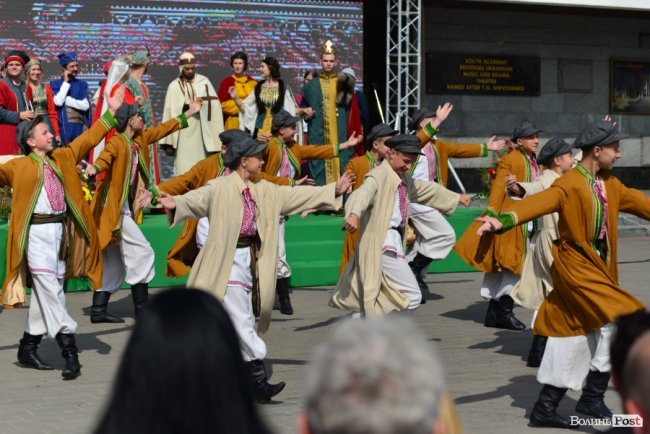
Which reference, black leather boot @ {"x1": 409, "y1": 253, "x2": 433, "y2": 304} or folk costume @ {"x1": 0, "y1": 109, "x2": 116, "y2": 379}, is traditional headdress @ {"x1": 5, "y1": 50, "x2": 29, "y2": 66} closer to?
black leather boot @ {"x1": 409, "y1": 253, "x2": 433, "y2": 304}

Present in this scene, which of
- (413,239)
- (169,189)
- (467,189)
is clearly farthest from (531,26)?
(169,189)

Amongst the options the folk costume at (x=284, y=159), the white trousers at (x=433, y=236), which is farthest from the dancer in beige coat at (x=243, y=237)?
the white trousers at (x=433, y=236)

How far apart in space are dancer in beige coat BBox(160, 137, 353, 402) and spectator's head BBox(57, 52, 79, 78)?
7513 mm

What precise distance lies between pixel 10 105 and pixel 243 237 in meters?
6.82

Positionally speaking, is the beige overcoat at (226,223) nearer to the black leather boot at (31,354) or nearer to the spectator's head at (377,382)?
the black leather boot at (31,354)

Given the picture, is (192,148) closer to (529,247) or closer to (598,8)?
(529,247)

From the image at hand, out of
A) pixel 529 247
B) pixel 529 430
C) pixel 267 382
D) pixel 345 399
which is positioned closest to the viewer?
pixel 345 399

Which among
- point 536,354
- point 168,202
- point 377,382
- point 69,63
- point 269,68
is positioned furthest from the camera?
point 69,63

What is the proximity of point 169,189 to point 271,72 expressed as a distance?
558cm

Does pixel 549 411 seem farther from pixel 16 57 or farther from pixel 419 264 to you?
pixel 16 57

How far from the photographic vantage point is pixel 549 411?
678 cm

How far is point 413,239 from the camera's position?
468 inches

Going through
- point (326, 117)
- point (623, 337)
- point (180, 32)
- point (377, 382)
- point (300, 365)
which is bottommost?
point (300, 365)

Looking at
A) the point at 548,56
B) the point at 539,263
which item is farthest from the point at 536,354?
the point at 548,56
